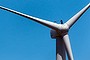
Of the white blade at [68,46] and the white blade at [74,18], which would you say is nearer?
the white blade at [68,46]

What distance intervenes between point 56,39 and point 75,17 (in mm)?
4065

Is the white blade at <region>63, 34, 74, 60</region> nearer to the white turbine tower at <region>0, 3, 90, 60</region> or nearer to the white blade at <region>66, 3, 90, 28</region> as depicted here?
the white turbine tower at <region>0, 3, 90, 60</region>

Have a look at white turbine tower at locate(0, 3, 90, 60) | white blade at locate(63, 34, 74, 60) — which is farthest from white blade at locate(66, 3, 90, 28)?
white blade at locate(63, 34, 74, 60)

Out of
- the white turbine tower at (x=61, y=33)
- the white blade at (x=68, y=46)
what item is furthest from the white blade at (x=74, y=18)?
the white blade at (x=68, y=46)

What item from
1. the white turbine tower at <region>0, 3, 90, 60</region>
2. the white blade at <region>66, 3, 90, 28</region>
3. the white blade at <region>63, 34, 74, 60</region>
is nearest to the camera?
the white blade at <region>63, 34, 74, 60</region>

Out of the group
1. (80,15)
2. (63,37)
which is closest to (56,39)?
(63,37)

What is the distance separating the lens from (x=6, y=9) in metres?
44.5

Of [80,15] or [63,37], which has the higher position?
[80,15]

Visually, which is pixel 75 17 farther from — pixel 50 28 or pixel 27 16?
pixel 27 16

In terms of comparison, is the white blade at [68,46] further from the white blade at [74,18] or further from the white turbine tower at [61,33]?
the white blade at [74,18]

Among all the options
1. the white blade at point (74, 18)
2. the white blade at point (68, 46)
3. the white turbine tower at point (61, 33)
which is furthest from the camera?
the white blade at point (74, 18)

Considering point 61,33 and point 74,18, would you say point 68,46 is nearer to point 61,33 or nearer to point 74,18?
point 61,33

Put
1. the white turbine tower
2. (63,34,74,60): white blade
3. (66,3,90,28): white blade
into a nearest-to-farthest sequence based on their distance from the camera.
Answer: (63,34,74,60): white blade < the white turbine tower < (66,3,90,28): white blade

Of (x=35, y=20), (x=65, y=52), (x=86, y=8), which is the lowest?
(x=65, y=52)
